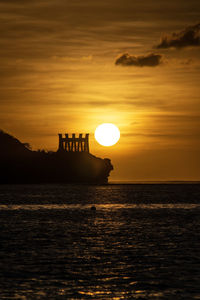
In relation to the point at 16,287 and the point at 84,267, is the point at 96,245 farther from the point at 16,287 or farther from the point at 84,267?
the point at 16,287

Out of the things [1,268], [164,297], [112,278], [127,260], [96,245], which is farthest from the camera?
[96,245]

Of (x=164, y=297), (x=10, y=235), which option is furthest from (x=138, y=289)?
(x=10, y=235)

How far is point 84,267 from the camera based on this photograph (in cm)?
3759

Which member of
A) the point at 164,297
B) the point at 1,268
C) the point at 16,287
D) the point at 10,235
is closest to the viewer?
the point at 164,297

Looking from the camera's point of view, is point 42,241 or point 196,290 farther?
point 42,241

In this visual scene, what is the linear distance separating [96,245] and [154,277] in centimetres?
1628

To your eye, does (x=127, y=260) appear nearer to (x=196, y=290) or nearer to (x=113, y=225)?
(x=196, y=290)

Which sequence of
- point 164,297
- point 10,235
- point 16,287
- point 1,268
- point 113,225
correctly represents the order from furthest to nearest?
1. point 113,225
2. point 10,235
3. point 1,268
4. point 16,287
5. point 164,297

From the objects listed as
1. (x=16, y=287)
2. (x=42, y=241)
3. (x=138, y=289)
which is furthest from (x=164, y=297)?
(x=42, y=241)

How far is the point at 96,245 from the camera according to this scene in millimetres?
50000

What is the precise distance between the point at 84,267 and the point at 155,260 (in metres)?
5.49

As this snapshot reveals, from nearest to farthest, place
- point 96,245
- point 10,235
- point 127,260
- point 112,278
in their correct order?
point 112,278 < point 127,260 < point 96,245 < point 10,235

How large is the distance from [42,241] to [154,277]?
20375 millimetres

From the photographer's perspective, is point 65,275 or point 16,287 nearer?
point 16,287
